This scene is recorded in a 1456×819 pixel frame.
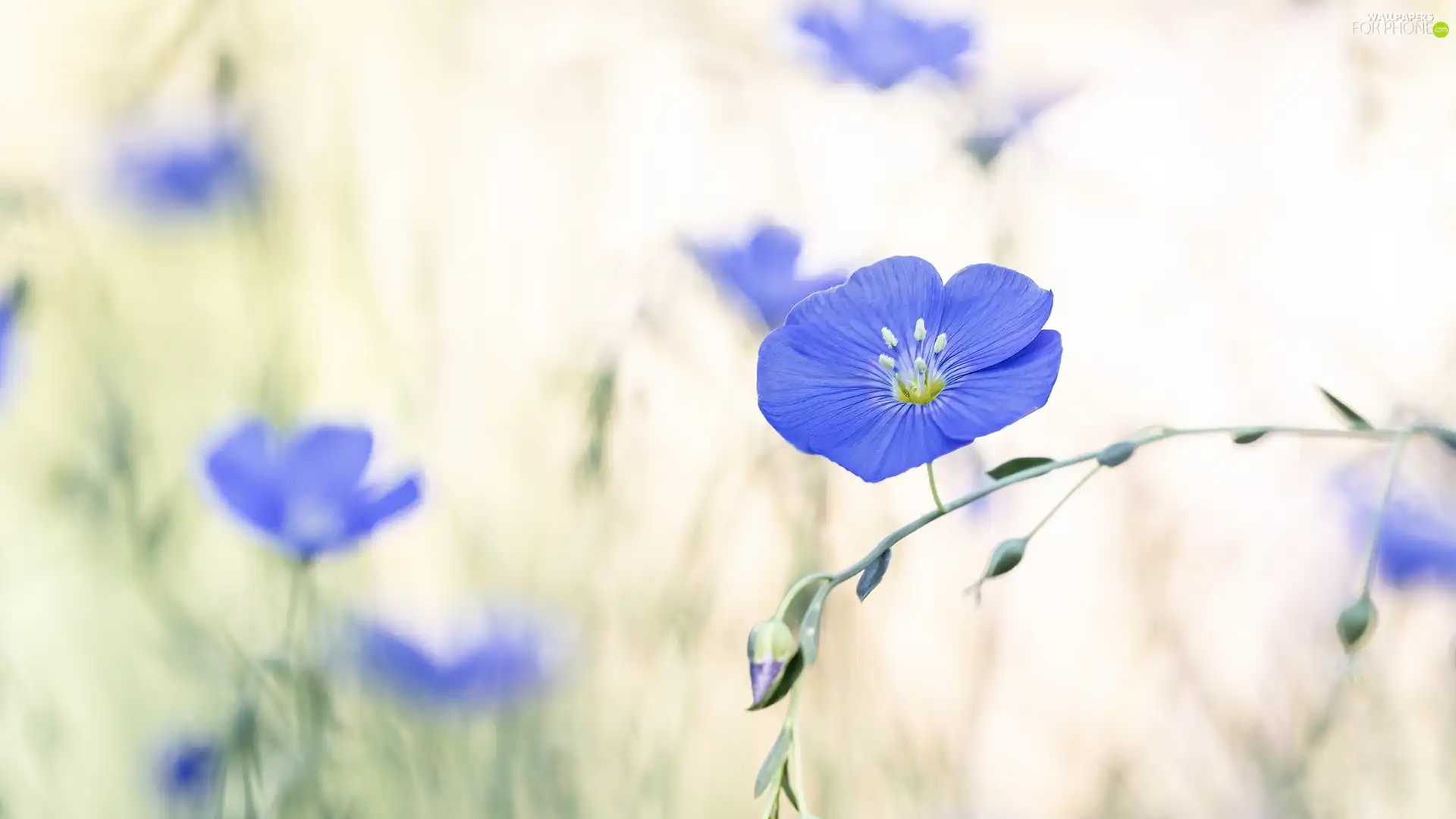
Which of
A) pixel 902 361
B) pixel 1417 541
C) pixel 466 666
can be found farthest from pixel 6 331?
pixel 1417 541

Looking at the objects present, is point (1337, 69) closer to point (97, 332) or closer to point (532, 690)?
point (532, 690)

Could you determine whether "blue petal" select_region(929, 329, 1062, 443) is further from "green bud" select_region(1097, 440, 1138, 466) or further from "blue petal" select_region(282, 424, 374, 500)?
"blue petal" select_region(282, 424, 374, 500)

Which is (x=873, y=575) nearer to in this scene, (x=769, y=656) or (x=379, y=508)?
(x=769, y=656)

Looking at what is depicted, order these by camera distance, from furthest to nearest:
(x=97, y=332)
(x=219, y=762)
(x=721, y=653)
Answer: (x=721, y=653), (x=97, y=332), (x=219, y=762)

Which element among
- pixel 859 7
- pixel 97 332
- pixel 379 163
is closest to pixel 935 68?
pixel 859 7

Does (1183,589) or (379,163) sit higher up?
(379,163)
